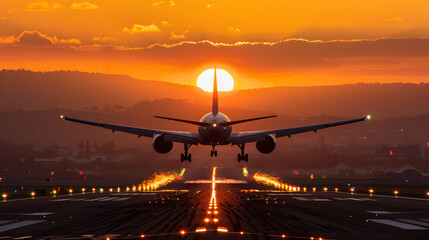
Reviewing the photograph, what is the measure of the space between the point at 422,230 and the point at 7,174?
175020mm

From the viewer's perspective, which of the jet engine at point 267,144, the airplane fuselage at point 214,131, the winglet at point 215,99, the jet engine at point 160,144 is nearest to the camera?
the airplane fuselage at point 214,131

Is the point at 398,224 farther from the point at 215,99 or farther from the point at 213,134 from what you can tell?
the point at 215,99

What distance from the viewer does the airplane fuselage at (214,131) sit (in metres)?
64.1

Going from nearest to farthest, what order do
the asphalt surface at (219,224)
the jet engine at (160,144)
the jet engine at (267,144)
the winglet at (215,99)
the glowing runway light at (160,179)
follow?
1. the asphalt surface at (219,224)
2. the jet engine at (160,144)
3. the jet engine at (267,144)
4. the winglet at (215,99)
5. the glowing runway light at (160,179)

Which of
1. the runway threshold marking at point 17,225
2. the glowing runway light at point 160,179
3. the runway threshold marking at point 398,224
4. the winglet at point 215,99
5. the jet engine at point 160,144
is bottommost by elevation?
the runway threshold marking at point 17,225

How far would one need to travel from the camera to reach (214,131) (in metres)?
64.2

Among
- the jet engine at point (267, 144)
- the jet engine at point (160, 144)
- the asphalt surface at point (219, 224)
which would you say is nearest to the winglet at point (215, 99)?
the jet engine at point (267, 144)

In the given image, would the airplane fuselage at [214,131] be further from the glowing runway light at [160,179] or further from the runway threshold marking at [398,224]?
the glowing runway light at [160,179]

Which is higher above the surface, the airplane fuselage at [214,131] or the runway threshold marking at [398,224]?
the airplane fuselage at [214,131]

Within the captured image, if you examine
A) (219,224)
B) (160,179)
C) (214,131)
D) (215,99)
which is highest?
(215,99)

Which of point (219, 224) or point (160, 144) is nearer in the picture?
point (219, 224)

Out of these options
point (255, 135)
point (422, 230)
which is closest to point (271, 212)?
point (422, 230)

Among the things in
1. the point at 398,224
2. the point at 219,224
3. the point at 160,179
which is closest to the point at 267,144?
the point at 398,224

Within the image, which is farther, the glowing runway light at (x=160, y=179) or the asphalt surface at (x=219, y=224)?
the glowing runway light at (x=160, y=179)
